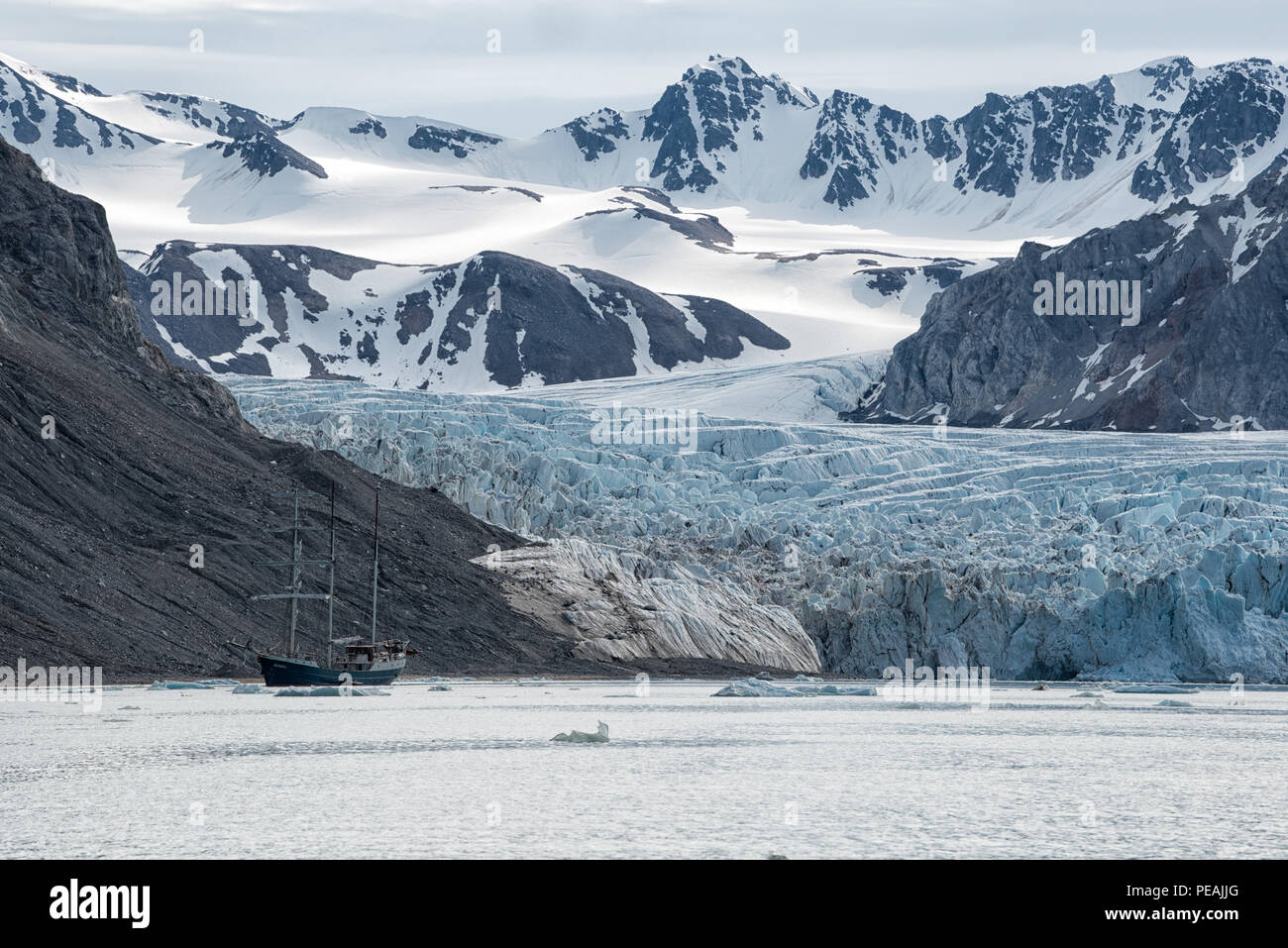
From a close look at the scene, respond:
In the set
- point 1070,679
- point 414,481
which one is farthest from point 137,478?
point 1070,679

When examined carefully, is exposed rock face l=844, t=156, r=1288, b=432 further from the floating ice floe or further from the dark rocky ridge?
the floating ice floe

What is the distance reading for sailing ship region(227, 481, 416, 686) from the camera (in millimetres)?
59812

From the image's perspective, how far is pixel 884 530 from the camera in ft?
292

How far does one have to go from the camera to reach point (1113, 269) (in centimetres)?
19750

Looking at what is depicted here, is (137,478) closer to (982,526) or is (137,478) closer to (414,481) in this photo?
(414,481)

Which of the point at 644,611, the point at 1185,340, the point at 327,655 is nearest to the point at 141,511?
the point at 327,655

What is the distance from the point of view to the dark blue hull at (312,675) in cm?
5938

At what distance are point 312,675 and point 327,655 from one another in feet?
19.0

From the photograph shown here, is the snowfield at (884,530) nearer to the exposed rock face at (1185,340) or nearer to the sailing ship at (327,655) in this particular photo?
the sailing ship at (327,655)

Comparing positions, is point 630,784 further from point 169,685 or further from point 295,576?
point 295,576

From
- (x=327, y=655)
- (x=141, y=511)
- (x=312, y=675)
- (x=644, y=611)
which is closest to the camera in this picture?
(x=312, y=675)

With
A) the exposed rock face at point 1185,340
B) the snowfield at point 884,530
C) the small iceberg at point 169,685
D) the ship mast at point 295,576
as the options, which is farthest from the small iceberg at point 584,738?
the exposed rock face at point 1185,340

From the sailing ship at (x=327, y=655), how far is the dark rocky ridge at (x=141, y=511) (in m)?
1.34

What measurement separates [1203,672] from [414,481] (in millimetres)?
41072
